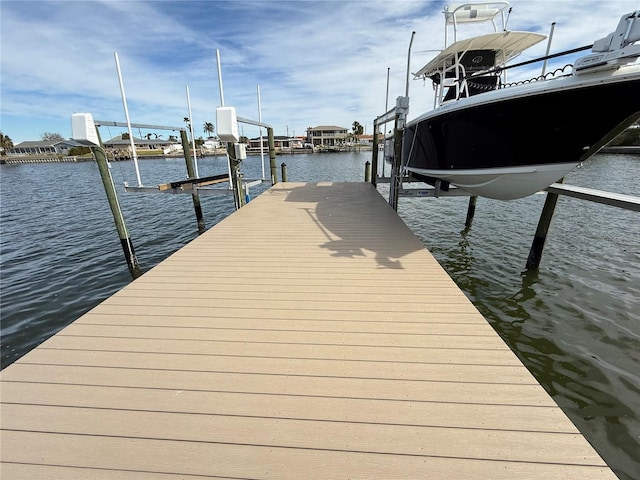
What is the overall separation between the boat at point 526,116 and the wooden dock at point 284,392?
2357 mm

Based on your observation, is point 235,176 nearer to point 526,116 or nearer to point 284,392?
point 526,116

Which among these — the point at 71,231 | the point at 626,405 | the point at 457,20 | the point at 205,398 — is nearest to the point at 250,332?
the point at 205,398

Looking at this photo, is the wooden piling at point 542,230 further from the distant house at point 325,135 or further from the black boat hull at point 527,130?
the distant house at point 325,135

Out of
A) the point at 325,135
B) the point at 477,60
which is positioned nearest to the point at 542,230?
the point at 477,60

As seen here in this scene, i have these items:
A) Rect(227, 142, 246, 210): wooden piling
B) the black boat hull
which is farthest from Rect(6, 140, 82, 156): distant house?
the black boat hull

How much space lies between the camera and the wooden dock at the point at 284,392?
1.57 metres

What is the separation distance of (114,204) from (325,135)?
88.6m

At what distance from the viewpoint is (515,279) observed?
20.4 feet

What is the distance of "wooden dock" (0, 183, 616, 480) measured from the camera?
61.9 inches

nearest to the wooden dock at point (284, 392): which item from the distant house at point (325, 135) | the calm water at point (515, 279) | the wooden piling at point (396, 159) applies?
the calm water at point (515, 279)

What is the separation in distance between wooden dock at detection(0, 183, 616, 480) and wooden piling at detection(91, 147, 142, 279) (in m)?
3.78

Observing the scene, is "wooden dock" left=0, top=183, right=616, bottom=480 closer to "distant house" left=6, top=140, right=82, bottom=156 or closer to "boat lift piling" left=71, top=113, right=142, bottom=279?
"boat lift piling" left=71, top=113, right=142, bottom=279

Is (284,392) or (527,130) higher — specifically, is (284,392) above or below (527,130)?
below

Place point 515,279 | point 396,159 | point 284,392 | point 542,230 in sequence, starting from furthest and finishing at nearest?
point 396,159 < point 542,230 < point 515,279 < point 284,392
